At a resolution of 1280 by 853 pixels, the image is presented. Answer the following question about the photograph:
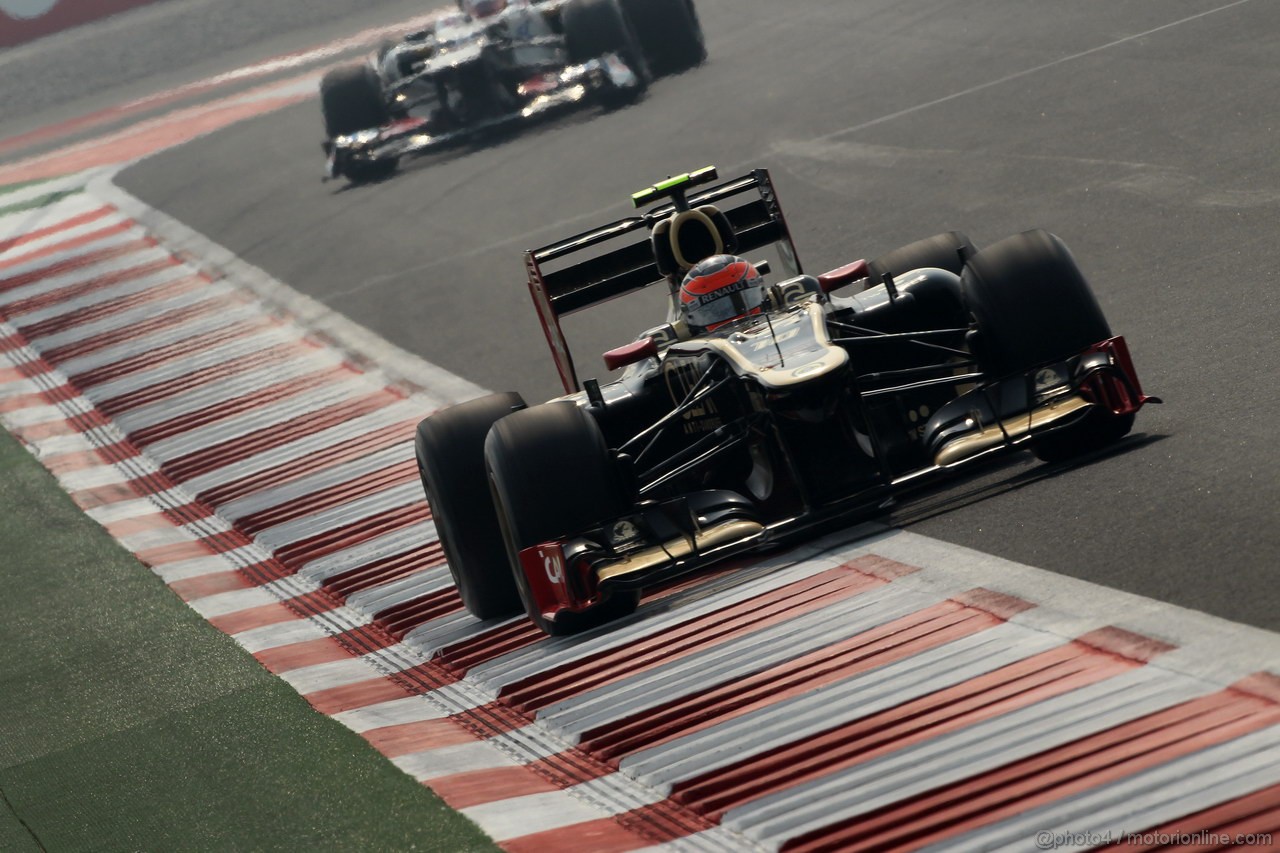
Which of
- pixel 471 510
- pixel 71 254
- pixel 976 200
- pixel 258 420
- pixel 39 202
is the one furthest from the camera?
pixel 39 202

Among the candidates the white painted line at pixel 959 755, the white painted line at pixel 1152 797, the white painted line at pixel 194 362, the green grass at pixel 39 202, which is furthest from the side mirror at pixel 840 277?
the green grass at pixel 39 202

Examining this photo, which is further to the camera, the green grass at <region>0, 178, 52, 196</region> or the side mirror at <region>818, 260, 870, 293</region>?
the green grass at <region>0, 178, 52, 196</region>

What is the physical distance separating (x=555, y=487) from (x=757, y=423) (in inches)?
36.9

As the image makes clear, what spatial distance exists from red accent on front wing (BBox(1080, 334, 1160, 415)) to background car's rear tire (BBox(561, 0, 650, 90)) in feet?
54.4

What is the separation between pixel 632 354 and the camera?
9445 millimetres

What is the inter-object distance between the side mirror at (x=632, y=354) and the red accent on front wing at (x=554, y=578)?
1273 millimetres

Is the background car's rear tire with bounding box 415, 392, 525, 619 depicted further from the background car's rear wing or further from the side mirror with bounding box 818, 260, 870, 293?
the side mirror with bounding box 818, 260, 870, 293

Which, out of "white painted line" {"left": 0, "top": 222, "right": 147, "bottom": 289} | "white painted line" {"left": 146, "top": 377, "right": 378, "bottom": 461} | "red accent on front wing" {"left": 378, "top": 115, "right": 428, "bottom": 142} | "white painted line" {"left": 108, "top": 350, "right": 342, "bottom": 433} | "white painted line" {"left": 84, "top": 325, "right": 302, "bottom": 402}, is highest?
"red accent on front wing" {"left": 378, "top": 115, "right": 428, "bottom": 142}

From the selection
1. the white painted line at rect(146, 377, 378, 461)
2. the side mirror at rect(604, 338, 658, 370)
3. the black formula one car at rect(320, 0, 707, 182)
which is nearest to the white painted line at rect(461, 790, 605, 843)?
the side mirror at rect(604, 338, 658, 370)

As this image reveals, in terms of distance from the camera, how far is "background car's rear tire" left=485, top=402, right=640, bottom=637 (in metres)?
8.49

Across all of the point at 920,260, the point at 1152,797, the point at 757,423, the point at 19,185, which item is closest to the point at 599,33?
the point at 19,185

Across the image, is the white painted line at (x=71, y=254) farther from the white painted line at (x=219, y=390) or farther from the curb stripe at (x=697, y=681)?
the curb stripe at (x=697, y=681)

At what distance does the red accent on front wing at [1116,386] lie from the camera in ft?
28.2

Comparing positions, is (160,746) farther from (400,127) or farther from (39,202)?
(39,202)
